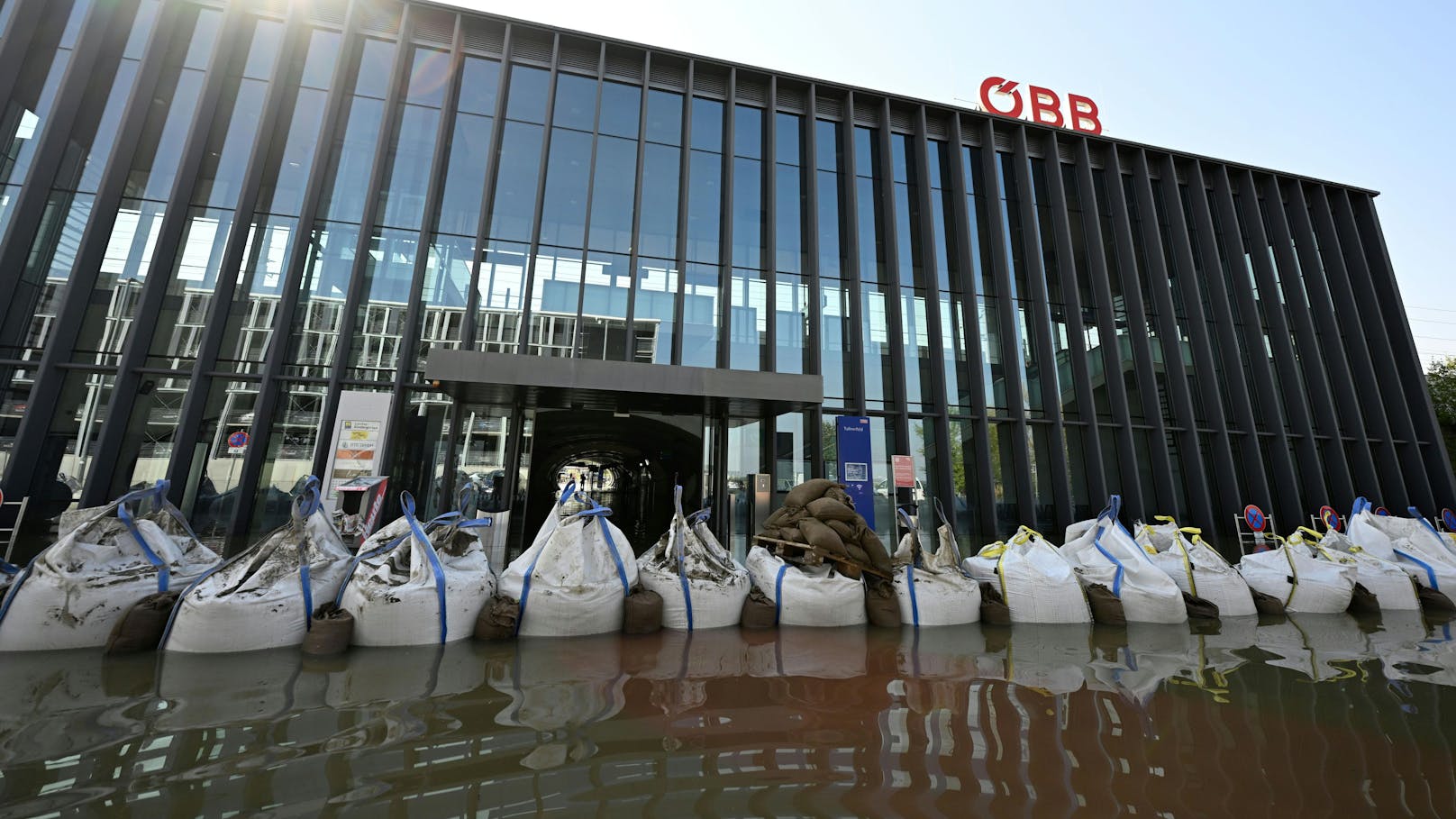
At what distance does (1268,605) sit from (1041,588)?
8.96ft

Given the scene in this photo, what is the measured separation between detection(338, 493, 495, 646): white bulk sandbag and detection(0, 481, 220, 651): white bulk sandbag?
4.71 ft

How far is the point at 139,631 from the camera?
→ 3768 millimetres

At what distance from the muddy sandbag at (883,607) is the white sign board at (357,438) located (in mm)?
8742

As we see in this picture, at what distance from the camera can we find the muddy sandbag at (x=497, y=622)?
4246mm

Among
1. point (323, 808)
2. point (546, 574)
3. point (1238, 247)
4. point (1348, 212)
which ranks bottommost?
point (323, 808)

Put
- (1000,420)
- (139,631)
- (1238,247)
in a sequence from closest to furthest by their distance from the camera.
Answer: (139,631)
(1000,420)
(1238,247)

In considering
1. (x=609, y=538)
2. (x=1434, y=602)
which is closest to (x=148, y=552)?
(x=609, y=538)


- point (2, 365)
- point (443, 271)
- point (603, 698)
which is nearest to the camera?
point (603, 698)

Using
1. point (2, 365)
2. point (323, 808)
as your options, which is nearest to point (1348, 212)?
point (323, 808)

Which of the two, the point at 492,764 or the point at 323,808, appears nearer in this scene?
the point at 323,808

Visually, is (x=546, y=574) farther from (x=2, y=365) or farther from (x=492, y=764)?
(x=2, y=365)

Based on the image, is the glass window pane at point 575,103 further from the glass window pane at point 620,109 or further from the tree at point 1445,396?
the tree at point 1445,396

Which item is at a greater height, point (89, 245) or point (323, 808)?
point (89, 245)

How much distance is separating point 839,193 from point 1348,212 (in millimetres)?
17187
